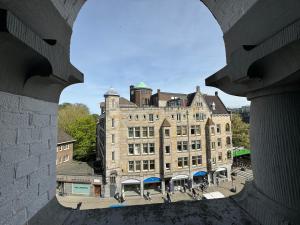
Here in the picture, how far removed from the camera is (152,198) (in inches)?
754

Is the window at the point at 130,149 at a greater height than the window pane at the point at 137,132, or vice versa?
the window pane at the point at 137,132

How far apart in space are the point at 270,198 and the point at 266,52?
1679mm

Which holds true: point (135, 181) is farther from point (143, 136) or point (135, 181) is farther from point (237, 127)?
point (237, 127)

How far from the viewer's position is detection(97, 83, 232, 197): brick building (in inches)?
771

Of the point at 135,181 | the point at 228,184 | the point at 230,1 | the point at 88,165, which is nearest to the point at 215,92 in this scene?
the point at 228,184

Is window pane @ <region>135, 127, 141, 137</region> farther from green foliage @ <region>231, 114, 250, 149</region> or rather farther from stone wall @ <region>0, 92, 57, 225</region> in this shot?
stone wall @ <region>0, 92, 57, 225</region>

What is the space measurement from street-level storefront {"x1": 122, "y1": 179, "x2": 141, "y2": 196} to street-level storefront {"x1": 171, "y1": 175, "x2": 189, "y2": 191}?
4100 mm

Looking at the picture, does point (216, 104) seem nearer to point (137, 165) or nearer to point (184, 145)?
point (184, 145)

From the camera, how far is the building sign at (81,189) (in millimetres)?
19602

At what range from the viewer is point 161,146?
2097 cm

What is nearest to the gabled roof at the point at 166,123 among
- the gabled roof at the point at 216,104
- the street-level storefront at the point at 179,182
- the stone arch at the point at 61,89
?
the street-level storefront at the point at 179,182

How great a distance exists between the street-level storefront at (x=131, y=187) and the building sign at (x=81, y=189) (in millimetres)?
4008

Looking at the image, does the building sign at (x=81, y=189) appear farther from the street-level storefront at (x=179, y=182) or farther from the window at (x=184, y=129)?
the window at (x=184, y=129)

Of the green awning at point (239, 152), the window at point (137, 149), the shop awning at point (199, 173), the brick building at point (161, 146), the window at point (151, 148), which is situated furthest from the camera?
the green awning at point (239, 152)
